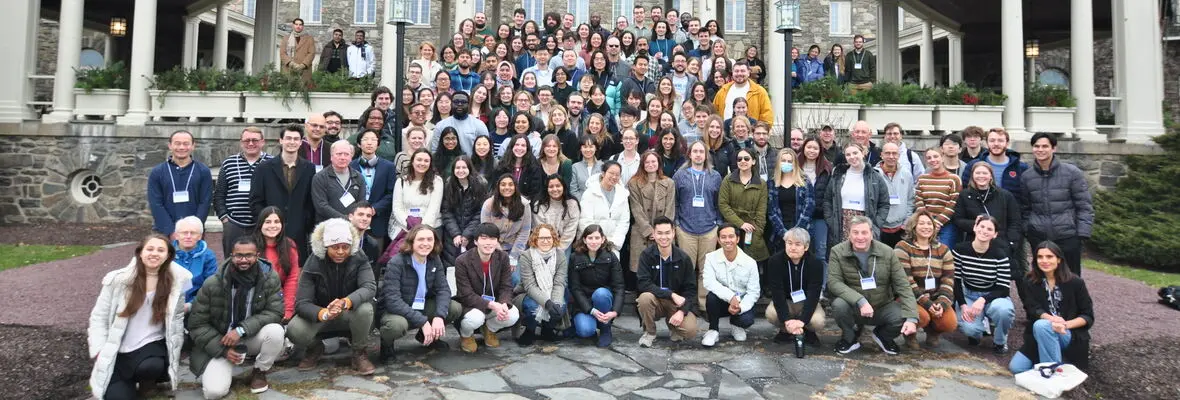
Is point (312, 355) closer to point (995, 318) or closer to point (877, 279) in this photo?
point (877, 279)

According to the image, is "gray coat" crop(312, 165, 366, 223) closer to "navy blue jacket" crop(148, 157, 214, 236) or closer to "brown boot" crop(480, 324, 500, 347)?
"navy blue jacket" crop(148, 157, 214, 236)

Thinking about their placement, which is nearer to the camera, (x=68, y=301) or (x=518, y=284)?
(x=518, y=284)

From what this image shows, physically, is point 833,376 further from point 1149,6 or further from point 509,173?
point 1149,6

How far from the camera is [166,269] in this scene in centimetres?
453

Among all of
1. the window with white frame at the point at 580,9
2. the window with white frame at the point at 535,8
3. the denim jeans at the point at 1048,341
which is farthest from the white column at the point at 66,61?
the window with white frame at the point at 580,9

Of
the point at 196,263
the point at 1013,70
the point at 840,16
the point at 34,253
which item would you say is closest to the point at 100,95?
the point at 34,253

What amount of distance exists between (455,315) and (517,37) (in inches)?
247

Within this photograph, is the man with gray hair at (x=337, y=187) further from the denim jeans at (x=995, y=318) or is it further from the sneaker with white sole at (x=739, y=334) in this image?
the denim jeans at (x=995, y=318)

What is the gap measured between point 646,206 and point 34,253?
30.3 ft

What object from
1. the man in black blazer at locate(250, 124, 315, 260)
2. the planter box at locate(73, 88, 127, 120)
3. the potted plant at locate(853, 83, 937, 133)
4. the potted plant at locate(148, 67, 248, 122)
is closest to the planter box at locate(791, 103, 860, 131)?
the potted plant at locate(853, 83, 937, 133)

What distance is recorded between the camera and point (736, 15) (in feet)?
92.3

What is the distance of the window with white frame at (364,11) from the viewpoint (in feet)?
93.2

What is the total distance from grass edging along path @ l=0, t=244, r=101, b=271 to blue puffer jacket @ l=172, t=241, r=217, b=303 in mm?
5813

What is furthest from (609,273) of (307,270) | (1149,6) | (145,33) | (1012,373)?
(1149,6)
